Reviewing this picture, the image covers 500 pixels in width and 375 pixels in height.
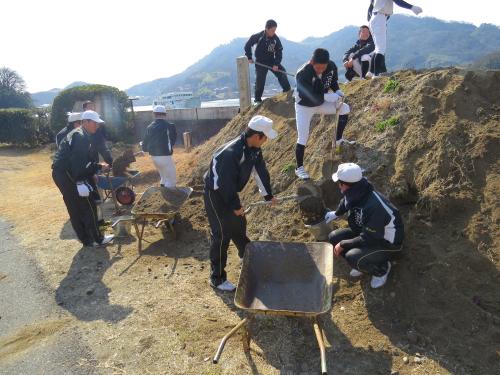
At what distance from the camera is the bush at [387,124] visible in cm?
611

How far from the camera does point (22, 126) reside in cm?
2006

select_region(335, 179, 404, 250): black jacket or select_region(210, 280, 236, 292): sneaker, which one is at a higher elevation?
select_region(335, 179, 404, 250): black jacket

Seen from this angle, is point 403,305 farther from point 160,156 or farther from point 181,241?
point 160,156

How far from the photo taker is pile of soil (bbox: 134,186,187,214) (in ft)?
22.6

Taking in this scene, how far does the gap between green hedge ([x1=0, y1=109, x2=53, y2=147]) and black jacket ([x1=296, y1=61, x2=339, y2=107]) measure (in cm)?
1880

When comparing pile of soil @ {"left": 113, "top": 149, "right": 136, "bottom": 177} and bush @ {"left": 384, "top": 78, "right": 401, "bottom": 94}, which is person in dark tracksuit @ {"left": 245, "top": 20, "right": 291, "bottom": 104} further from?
pile of soil @ {"left": 113, "top": 149, "right": 136, "bottom": 177}

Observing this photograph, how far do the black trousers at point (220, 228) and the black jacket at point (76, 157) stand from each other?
2.62 m

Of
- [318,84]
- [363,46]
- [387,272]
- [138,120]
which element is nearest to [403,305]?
[387,272]

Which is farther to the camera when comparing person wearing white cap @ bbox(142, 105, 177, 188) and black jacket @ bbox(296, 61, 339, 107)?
person wearing white cap @ bbox(142, 105, 177, 188)

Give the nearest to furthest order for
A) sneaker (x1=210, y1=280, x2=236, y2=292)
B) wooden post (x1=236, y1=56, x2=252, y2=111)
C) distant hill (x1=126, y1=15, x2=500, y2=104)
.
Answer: sneaker (x1=210, y1=280, x2=236, y2=292) < wooden post (x1=236, y1=56, x2=252, y2=111) < distant hill (x1=126, y1=15, x2=500, y2=104)

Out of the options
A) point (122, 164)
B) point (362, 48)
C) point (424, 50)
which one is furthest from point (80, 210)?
point (424, 50)

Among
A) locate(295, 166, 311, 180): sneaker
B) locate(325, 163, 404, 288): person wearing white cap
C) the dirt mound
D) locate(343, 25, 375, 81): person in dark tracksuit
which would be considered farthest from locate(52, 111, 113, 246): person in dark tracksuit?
locate(343, 25, 375, 81): person in dark tracksuit

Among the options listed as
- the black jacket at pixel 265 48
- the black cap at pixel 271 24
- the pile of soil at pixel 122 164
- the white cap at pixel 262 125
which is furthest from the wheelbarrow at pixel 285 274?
the pile of soil at pixel 122 164

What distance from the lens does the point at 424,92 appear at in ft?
20.3
